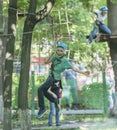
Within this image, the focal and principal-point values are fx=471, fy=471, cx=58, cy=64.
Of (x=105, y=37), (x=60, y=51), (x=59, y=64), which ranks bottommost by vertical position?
(x=59, y=64)

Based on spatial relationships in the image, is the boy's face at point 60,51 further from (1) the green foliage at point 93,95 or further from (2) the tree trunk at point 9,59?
(1) the green foliage at point 93,95

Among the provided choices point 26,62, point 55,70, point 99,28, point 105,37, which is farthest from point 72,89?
point 26,62

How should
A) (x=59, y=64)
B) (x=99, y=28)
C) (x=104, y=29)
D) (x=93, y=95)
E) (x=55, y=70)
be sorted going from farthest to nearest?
(x=93, y=95)
(x=99, y=28)
(x=104, y=29)
(x=55, y=70)
(x=59, y=64)

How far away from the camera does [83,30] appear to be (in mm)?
20438

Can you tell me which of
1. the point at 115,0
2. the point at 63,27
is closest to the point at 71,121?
the point at 115,0

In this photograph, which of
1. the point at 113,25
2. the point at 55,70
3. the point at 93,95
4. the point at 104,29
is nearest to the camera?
the point at 55,70

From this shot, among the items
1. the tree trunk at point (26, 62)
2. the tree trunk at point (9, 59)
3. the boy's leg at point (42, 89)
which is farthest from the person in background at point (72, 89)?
the tree trunk at point (9, 59)

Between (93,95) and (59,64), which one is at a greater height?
(59,64)

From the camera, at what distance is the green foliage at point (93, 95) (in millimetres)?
14211

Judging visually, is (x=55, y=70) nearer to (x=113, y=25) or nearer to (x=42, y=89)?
(x=42, y=89)

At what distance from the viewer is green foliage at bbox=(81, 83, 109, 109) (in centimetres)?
1421

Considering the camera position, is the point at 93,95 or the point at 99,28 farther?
the point at 93,95

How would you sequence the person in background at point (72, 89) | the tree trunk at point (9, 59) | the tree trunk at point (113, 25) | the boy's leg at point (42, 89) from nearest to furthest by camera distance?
1. the tree trunk at point (9, 59)
2. the boy's leg at point (42, 89)
3. the tree trunk at point (113, 25)
4. the person in background at point (72, 89)

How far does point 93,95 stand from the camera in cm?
1435
